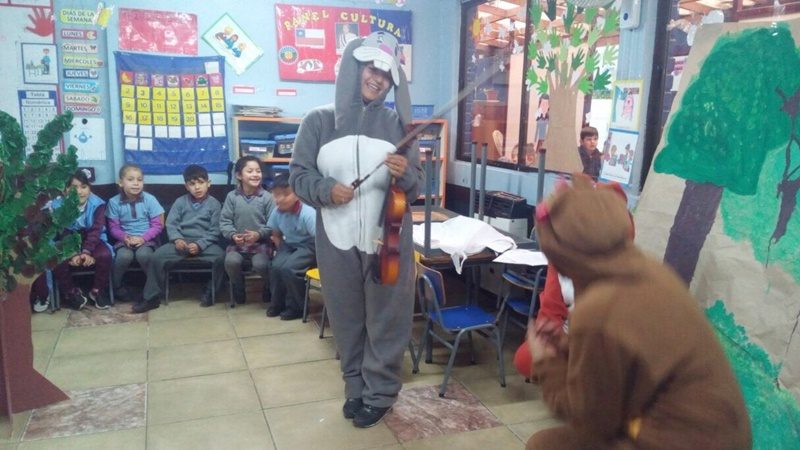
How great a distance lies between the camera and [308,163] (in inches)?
103

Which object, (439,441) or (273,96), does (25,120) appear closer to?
(273,96)

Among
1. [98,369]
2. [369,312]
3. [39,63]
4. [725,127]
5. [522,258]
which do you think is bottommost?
[98,369]

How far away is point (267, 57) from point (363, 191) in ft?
9.44

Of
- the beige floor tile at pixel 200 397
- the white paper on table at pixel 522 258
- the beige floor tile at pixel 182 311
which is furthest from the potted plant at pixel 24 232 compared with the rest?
the white paper on table at pixel 522 258

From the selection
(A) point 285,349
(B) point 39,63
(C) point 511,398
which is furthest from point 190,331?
(B) point 39,63

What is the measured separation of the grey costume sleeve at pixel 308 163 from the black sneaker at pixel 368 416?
3.00ft

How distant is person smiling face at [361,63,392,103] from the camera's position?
2.57m

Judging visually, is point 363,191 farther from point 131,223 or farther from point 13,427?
Answer: point 131,223

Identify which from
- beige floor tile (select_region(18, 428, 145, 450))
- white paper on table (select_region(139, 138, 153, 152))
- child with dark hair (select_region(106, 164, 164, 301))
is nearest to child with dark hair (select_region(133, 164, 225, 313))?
child with dark hair (select_region(106, 164, 164, 301))

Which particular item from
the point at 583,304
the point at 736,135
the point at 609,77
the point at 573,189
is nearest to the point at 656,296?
the point at 583,304

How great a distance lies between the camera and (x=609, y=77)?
3.52 meters

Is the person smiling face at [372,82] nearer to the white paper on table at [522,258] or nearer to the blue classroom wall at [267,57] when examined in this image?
the white paper on table at [522,258]

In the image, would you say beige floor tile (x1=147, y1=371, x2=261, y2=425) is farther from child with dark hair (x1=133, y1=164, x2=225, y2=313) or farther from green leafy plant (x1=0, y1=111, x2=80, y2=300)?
child with dark hair (x1=133, y1=164, x2=225, y2=313)

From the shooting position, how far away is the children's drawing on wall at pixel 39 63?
175 inches
